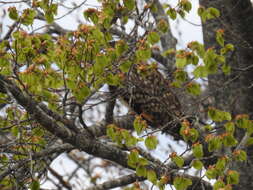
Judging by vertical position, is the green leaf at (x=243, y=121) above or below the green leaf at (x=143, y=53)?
below

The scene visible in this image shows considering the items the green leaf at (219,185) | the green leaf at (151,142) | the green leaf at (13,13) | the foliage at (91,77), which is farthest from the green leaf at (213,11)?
the green leaf at (13,13)

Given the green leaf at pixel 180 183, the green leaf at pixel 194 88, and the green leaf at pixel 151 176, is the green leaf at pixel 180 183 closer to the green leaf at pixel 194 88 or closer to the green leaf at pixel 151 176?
the green leaf at pixel 151 176

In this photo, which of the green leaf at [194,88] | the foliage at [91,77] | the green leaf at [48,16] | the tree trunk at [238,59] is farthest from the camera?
the tree trunk at [238,59]

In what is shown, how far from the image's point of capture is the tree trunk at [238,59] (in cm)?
623

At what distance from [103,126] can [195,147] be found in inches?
88.3

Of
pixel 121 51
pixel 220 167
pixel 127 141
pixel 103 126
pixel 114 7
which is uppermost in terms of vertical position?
pixel 114 7

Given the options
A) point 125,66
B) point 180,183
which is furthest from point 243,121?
point 125,66

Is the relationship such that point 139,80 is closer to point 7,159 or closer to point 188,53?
point 188,53

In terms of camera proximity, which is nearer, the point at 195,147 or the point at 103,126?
the point at 195,147

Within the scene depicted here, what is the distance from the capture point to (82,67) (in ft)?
16.1

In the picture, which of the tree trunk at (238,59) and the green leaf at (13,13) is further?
the tree trunk at (238,59)

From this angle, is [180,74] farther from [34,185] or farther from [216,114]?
[34,185]

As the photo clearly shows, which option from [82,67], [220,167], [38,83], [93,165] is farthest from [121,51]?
[93,165]

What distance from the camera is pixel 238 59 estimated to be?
6422mm
